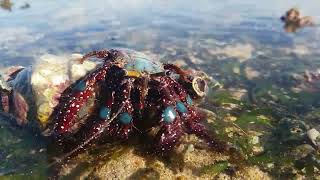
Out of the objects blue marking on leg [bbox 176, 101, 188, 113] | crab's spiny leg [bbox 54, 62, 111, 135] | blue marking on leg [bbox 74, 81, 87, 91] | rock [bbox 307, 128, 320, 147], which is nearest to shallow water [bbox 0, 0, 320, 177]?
rock [bbox 307, 128, 320, 147]

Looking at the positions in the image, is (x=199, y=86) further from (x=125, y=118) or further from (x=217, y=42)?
(x=217, y=42)

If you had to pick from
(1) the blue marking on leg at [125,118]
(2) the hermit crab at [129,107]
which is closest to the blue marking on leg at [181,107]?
(2) the hermit crab at [129,107]

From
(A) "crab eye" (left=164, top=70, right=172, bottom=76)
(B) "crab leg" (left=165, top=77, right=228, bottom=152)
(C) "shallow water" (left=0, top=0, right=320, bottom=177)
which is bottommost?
(C) "shallow water" (left=0, top=0, right=320, bottom=177)

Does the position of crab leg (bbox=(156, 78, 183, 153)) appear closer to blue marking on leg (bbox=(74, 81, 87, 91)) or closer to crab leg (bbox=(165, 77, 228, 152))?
crab leg (bbox=(165, 77, 228, 152))

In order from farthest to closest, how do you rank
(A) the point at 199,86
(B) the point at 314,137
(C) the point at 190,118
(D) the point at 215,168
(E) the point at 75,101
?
(A) the point at 199,86 < (B) the point at 314,137 < (C) the point at 190,118 < (E) the point at 75,101 < (D) the point at 215,168

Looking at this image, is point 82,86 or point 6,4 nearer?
point 82,86

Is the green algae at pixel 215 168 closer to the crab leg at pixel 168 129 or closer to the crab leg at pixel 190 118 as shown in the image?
the crab leg at pixel 190 118

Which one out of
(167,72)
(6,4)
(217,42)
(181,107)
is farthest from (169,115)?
(6,4)

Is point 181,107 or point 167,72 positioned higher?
point 167,72
